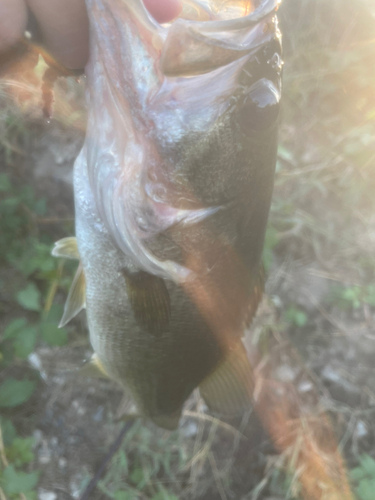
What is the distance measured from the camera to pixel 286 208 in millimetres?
2230

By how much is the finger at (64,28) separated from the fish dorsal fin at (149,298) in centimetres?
57

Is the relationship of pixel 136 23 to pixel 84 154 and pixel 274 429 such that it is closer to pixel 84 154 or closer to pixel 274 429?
pixel 84 154

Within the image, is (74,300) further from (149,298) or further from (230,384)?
(230,384)

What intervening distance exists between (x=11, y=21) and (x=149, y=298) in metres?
0.75

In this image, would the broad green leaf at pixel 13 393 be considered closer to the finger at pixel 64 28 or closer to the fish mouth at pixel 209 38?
the finger at pixel 64 28

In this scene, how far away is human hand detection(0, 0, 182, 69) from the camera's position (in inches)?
29.5

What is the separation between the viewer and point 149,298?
92 cm

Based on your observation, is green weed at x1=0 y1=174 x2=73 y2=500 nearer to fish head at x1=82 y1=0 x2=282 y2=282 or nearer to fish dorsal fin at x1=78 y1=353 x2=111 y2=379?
fish dorsal fin at x1=78 y1=353 x2=111 y2=379

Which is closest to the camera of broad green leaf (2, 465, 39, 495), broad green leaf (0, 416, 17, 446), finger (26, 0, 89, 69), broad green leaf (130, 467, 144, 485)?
finger (26, 0, 89, 69)

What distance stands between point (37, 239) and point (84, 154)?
1.16 meters

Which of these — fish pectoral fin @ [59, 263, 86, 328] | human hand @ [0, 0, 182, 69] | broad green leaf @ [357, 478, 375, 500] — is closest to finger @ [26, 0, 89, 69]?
human hand @ [0, 0, 182, 69]

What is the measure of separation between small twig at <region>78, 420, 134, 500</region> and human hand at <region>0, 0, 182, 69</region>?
1.83 m

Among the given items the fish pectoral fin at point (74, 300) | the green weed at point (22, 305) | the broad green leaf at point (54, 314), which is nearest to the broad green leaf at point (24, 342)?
the green weed at point (22, 305)

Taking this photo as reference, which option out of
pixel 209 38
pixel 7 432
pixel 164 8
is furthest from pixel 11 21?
pixel 7 432
